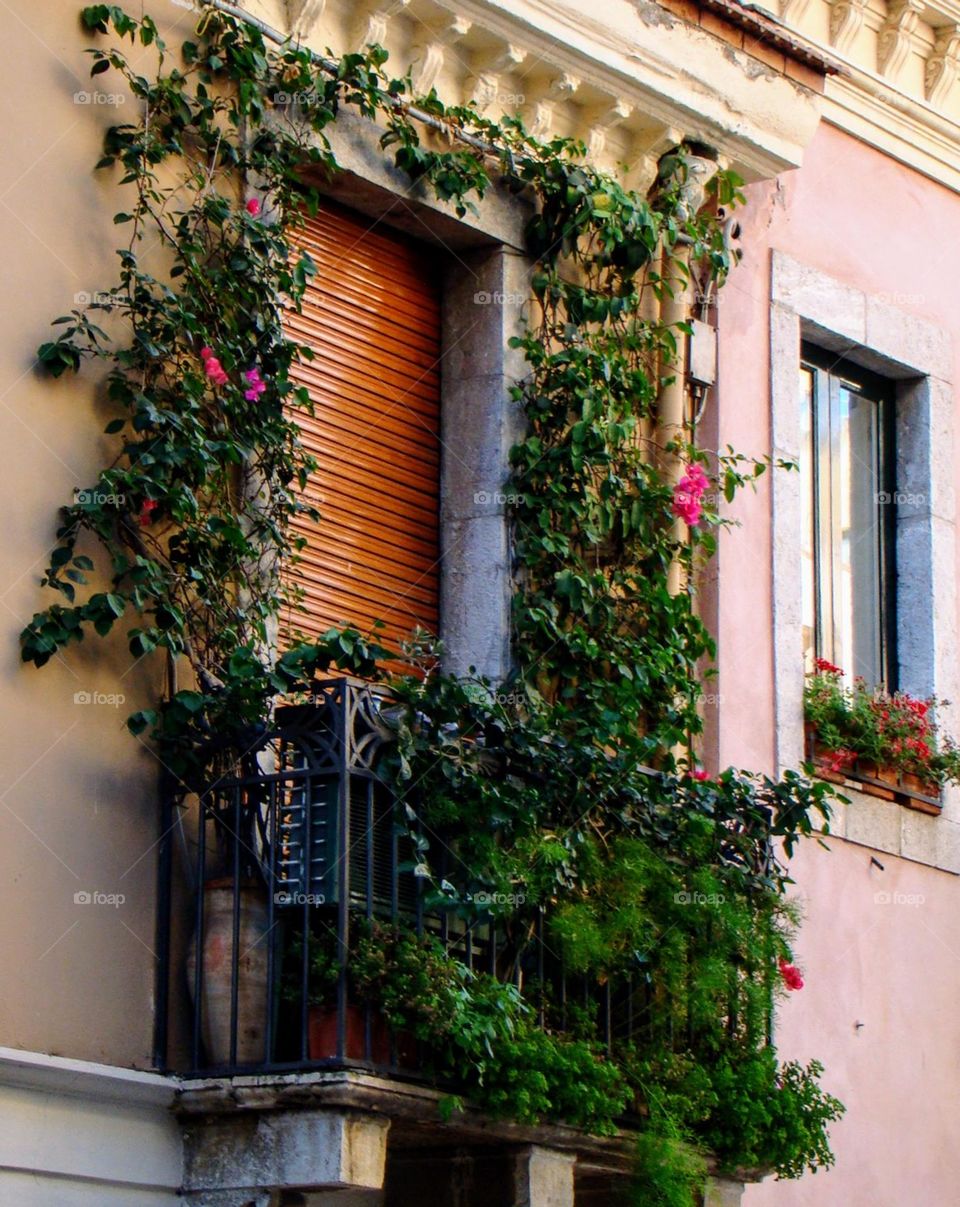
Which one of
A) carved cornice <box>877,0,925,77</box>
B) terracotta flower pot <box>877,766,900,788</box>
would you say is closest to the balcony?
terracotta flower pot <box>877,766,900,788</box>

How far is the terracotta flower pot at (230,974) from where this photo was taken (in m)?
7.88

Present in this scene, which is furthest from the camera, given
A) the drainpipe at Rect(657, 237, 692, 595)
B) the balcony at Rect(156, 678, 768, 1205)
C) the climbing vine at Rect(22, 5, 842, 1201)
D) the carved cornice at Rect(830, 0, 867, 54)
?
the carved cornice at Rect(830, 0, 867, 54)

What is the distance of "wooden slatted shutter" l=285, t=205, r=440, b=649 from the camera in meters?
9.23

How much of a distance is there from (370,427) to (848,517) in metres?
2.84

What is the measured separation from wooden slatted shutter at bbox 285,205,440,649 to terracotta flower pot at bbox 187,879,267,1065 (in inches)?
50.1

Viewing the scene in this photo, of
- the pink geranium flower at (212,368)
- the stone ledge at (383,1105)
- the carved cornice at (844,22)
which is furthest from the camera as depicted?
the carved cornice at (844,22)

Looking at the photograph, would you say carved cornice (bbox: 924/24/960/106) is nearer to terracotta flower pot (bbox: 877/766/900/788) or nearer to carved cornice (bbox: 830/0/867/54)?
carved cornice (bbox: 830/0/867/54)

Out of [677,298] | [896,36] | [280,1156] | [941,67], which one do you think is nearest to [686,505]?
[677,298]

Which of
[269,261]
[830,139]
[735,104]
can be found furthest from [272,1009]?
[830,139]

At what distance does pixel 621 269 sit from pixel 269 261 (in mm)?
1821

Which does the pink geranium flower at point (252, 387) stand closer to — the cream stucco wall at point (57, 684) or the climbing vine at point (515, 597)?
the climbing vine at point (515, 597)

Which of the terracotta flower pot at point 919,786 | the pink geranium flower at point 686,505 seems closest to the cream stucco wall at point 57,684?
the pink geranium flower at point 686,505

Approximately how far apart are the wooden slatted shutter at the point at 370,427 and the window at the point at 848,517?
7.19ft

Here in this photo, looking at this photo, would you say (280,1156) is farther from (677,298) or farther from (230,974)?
(677,298)
